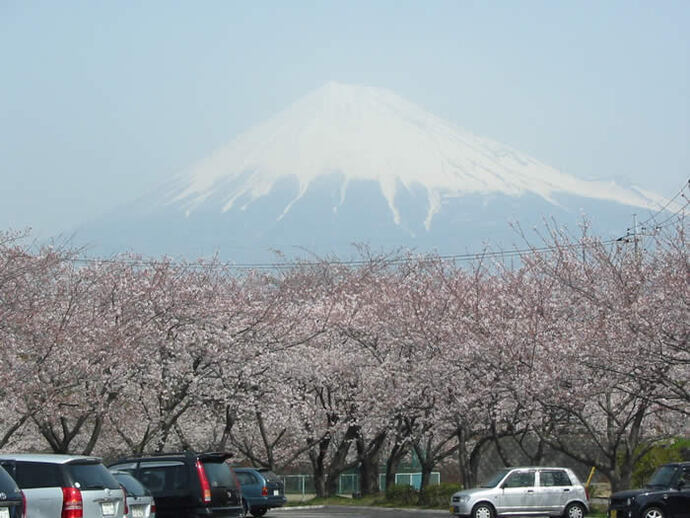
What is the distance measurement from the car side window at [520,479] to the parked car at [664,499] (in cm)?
388

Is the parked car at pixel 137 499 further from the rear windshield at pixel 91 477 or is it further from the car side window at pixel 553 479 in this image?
the car side window at pixel 553 479

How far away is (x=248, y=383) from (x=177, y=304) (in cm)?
340

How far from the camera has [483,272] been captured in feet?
127

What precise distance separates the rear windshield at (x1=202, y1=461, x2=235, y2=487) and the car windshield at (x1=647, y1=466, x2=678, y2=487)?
8775mm

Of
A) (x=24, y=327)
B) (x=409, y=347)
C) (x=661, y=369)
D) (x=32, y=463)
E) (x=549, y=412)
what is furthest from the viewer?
(x=409, y=347)

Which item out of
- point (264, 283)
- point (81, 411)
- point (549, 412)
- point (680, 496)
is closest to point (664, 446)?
point (549, 412)

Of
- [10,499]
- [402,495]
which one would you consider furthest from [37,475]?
[402,495]

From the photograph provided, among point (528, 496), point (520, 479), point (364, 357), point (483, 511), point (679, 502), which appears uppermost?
point (364, 357)

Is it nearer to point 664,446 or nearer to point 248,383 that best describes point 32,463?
point 248,383

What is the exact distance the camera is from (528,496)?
83.8 ft

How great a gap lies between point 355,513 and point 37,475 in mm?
17534

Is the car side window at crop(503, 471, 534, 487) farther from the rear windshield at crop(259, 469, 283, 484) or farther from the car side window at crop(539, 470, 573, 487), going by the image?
the rear windshield at crop(259, 469, 283, 484)

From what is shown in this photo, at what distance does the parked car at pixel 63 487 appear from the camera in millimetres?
14094

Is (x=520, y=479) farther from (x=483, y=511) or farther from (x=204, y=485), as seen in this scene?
(x=204, y=485)
